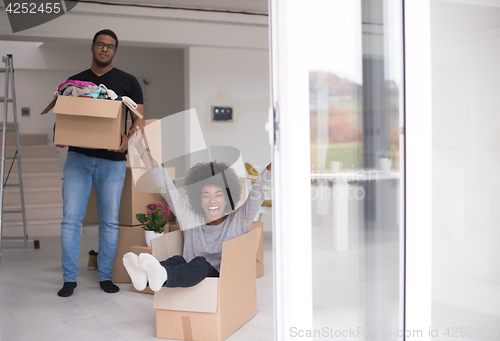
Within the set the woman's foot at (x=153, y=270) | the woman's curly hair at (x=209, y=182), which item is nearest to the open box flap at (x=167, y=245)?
the woman's curly hair at (x=209, y=182)

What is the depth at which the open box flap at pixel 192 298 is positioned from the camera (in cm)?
176

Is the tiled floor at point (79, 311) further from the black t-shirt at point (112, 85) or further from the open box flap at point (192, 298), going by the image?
the black t-shirt at point (112, 85)

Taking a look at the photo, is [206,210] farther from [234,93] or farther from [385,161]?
[234,93]

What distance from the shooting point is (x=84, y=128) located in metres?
2.26

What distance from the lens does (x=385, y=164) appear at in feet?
4.23

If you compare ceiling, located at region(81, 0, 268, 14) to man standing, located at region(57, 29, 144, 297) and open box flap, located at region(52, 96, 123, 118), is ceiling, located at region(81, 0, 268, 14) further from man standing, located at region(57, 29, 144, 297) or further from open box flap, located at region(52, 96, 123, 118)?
open box flap, located at region(52, 96, 123, 118)

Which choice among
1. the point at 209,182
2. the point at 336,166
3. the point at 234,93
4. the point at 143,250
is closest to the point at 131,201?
the point at 143,250

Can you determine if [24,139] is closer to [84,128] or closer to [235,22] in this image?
[235,22]

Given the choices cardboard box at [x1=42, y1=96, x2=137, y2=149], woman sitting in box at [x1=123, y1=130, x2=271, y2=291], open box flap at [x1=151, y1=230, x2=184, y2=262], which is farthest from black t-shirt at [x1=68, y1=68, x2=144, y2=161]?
open box flap at [x1=151, y1=230, x2=184, y2=262]

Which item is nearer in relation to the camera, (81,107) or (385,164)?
(385,164)

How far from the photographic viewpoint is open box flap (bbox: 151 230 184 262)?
6.27 feet

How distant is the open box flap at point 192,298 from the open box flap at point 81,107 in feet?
3.06

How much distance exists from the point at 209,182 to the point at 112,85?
0.88 metres

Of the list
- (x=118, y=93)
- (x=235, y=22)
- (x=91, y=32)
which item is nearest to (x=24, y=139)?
(x=91, y=32)
